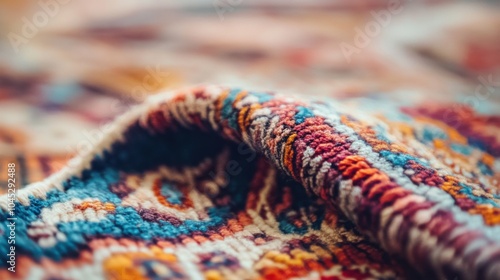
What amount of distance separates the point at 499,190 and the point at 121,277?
1.29 ft

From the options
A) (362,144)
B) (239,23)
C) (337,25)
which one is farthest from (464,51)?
(362,144)

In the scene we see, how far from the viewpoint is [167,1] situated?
3.57 ft

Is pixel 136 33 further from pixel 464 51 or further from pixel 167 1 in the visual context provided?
pixel 464 51

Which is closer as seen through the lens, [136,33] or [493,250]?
[493,250]

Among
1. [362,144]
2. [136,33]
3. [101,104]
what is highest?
[136,33]

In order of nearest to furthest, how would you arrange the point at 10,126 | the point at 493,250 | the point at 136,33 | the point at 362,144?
the point at 493,250, the point at 362,144, the point at 10,126, the point at 136,33

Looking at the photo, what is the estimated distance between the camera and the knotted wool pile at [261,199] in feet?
1.23

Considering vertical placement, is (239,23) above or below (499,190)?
above

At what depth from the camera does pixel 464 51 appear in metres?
0.92

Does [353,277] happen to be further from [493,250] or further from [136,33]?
[136,33]

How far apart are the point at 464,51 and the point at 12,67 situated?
859 millimetres

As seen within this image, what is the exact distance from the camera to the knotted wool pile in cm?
38

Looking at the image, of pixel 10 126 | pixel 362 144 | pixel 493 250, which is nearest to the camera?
pixel 493 250

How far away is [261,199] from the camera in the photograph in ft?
1.69
